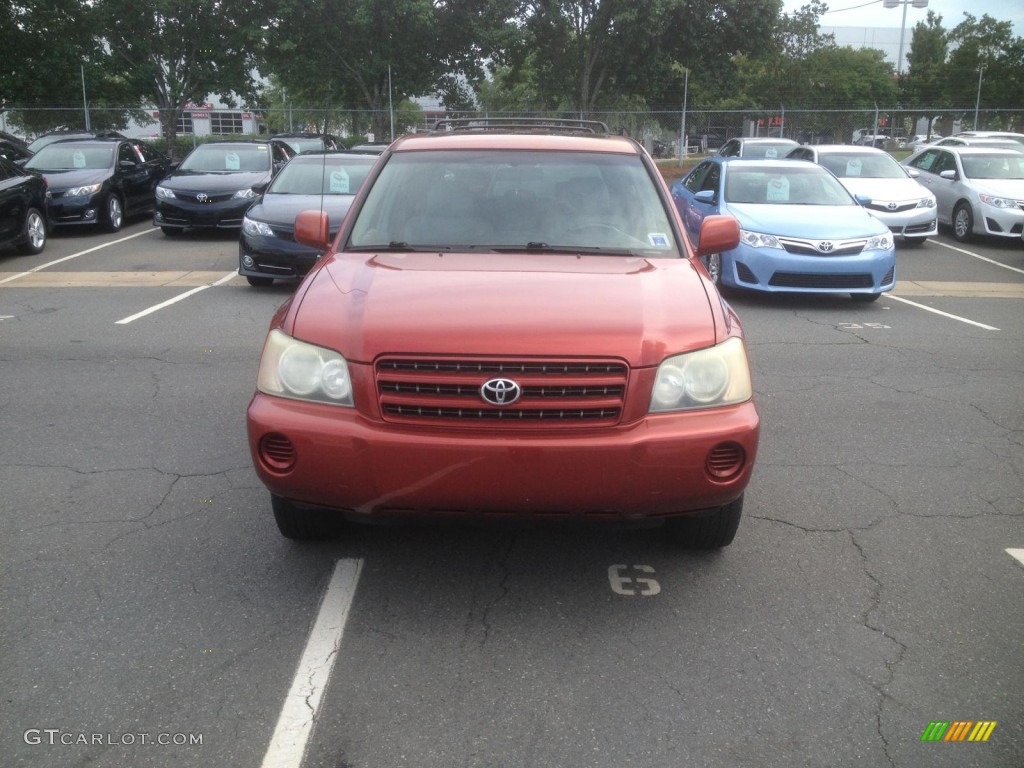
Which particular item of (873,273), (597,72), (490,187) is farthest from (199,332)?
(597,72)

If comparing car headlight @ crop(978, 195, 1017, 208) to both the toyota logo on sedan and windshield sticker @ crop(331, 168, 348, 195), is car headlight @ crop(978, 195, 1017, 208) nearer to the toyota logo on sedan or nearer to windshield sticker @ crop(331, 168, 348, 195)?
windshield sticker @ crop(331, 168, 348, 195)

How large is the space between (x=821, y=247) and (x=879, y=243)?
0.69m

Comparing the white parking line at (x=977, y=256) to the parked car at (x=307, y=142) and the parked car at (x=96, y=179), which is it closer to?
the parked car at (x=307, y=142)

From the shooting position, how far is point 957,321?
9805mm

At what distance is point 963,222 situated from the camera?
646 inches

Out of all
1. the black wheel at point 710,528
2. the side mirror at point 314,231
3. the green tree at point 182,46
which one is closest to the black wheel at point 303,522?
the black wheel at point 710,528

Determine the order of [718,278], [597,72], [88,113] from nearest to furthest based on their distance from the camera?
[718,278] → [88,113] → [597,72]

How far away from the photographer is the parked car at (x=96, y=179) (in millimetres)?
15859

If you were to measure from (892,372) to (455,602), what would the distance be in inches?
199

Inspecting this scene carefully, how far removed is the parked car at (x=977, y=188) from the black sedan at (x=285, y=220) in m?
10.0

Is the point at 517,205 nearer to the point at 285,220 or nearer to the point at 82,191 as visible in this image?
the point at 285,220

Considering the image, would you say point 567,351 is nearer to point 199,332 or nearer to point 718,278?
point 199,332

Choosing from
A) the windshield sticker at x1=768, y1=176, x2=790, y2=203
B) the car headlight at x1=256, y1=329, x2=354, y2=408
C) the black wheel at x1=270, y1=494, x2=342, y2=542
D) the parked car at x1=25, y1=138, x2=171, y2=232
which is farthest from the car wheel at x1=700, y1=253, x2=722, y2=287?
the parked car at x1=25, y1=138, x2=171, y2=232

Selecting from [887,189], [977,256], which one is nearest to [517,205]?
[887,189]
